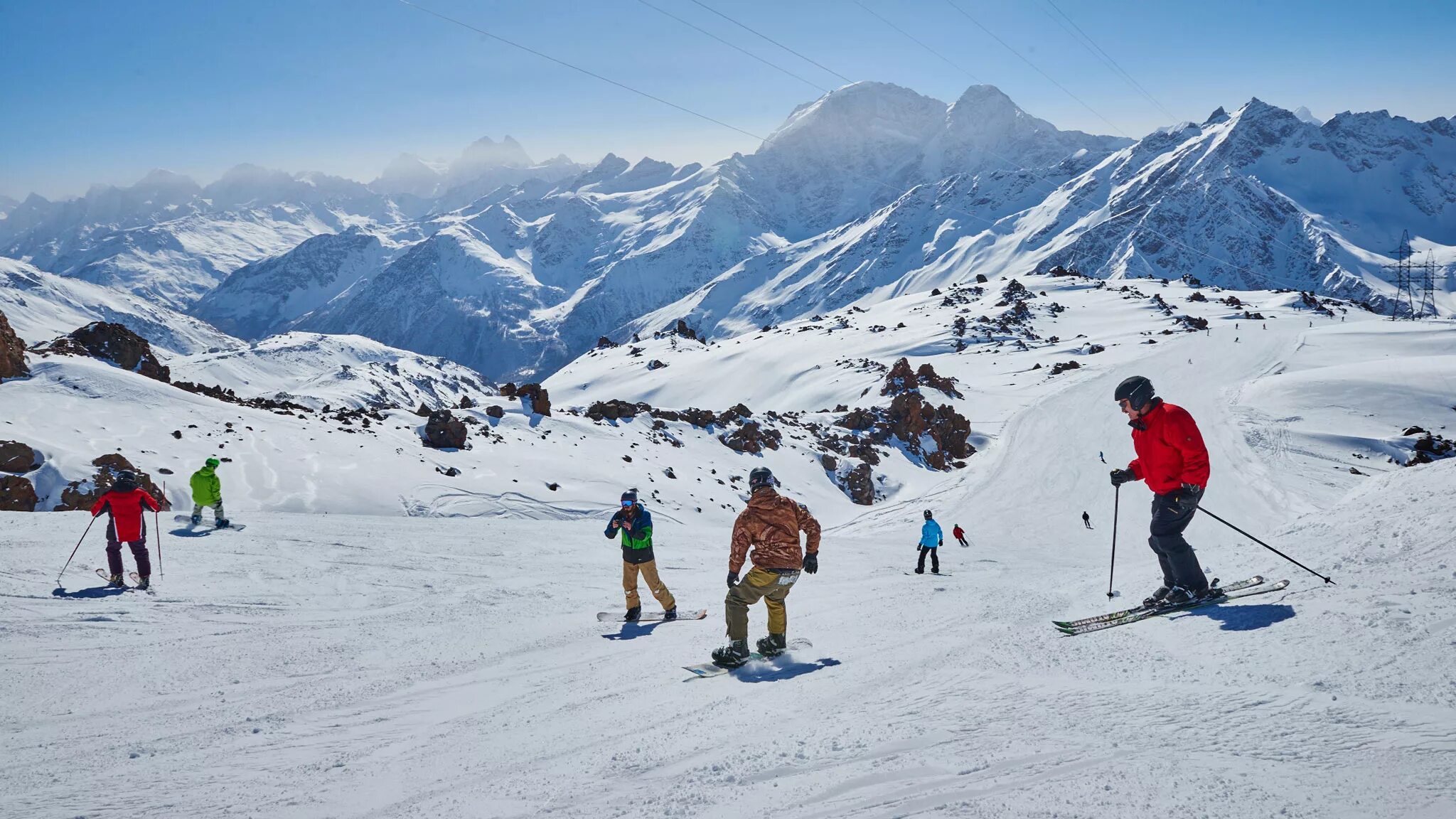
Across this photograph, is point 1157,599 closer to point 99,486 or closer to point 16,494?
point 99,486

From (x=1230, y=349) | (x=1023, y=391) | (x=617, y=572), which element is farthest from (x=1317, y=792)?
(x=1230, y=349)

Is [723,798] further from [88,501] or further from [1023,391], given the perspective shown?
[1023,391]

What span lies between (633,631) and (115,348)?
30152 mm

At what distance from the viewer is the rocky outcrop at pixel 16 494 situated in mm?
16469

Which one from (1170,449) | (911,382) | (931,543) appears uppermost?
(911,382)

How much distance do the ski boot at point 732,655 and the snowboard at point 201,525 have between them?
12016 mm

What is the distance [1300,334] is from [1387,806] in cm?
7460

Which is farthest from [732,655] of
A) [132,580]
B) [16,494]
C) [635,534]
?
[16,494]

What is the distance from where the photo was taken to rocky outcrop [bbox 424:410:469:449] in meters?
27.0

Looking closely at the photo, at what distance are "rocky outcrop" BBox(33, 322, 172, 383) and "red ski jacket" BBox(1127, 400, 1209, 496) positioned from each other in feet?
105

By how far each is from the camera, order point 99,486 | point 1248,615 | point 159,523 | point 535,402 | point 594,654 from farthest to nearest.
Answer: point 535,402
point 99,486
point 159,523
point 594,654
point 1248,615

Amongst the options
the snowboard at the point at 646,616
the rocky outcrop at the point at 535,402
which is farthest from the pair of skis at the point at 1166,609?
the rocky outcrop at the point at 535,402

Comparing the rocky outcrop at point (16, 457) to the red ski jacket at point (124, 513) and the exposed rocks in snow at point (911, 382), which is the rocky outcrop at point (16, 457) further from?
the exposed rocks in snow at point (911, 382)

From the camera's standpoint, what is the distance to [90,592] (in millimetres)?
10141
